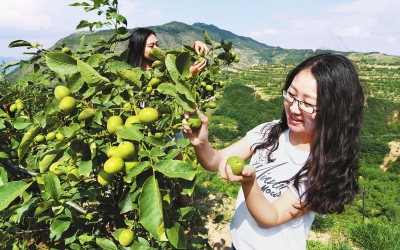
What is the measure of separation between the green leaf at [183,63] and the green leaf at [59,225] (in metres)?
0.99

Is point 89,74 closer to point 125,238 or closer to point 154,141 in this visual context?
point 154,141

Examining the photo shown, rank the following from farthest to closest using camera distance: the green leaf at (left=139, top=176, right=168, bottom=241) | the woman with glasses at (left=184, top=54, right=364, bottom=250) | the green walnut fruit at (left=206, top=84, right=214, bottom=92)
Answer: the green walnut fruit at (left=206, top=84, right=214, bottom=92) < the woman with glasses at (left=184, top=54, right=364, bottom=250) < the green leaf at (left=139, top=176, right=168, bottom=241)

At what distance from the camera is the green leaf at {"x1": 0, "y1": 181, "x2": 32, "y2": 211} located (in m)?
0.99

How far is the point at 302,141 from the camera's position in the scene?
1615 mm

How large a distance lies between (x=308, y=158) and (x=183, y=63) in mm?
875

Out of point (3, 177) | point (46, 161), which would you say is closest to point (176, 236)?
point (46, 161)

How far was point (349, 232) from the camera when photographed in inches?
163

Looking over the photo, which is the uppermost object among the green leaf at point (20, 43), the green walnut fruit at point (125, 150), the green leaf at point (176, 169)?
the green leaf at point (20, 43)

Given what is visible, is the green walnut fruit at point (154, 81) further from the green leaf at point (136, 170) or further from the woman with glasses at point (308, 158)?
the green leaf at point (136, 170)

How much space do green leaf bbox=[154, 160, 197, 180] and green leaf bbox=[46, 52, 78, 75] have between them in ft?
1.49

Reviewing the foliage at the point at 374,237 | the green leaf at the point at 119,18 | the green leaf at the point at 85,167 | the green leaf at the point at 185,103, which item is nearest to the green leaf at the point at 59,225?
the green leaf at the point at 85,167

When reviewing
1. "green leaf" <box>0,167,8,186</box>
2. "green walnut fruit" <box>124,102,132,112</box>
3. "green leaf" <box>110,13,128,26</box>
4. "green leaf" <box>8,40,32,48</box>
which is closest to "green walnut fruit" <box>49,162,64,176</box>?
"green leaf" <box>0,167,8,186</box>

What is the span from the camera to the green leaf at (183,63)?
1.03 metres

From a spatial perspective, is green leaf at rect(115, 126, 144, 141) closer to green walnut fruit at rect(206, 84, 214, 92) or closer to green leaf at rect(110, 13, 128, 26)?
green leaf at rect(110, 13, 128, 26)
